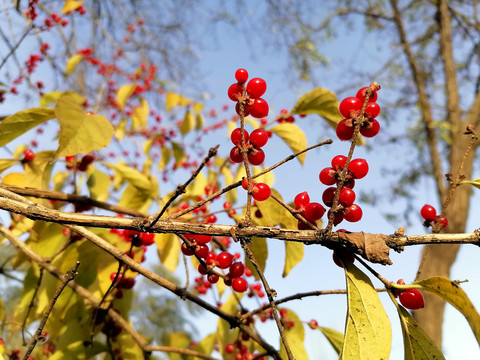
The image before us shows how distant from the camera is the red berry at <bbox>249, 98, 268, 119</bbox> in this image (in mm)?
875

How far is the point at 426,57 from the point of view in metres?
6.67

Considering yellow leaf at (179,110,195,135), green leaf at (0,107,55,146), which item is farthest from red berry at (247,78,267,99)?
yellow leaf at (179,110,195,135)

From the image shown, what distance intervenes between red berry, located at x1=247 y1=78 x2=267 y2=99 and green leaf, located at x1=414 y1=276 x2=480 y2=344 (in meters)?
0.49

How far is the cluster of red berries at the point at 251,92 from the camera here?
859 mm

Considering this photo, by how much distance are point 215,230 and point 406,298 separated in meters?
0.39

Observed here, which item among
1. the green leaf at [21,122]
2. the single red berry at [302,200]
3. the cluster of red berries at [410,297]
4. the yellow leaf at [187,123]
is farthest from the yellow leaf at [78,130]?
the yellow leaf at [187,123]

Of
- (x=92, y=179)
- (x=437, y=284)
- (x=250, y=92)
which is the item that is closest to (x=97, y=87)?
(x=92, y=179)

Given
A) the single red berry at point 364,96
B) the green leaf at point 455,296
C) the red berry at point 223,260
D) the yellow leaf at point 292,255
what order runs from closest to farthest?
1. the green leaf at point 455,296
2. the single red berry at point 364,96
3. the red berry at point 223,260
4. the yellow leaf at point 292,255

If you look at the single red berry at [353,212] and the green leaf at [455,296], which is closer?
the green leaf at [455,296]

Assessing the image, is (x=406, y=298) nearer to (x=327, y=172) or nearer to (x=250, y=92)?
(x=327, y=172)

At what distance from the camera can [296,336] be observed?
146cm

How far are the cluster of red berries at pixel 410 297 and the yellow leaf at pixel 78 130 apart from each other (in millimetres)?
769

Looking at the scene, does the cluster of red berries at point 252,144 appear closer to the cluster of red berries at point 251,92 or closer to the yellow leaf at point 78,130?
the cluster of red berries at point 251,92

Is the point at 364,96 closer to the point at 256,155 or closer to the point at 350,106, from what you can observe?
the point at 350,106
